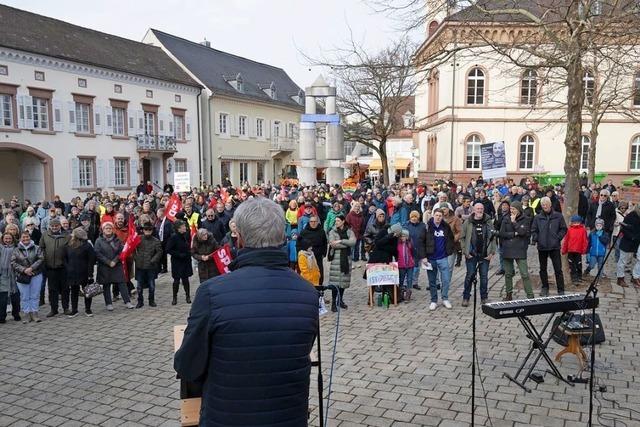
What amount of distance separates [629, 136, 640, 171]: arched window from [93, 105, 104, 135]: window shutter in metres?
33.7

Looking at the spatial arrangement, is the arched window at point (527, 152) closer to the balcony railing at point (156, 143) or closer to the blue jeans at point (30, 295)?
the balcony railing at point (156, 143)

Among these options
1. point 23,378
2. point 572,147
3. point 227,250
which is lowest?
point 23,378

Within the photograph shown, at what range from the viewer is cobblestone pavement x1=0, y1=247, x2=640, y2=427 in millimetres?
5398

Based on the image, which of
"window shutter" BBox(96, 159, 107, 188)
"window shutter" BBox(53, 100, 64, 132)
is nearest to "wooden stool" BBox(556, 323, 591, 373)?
"window shutter" BBox(53, 100, 64, 132)

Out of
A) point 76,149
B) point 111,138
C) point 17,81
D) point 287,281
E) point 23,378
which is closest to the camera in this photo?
point 287,281

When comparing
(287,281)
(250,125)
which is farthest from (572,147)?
(250,125)

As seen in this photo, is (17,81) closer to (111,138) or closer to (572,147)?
(111,138)

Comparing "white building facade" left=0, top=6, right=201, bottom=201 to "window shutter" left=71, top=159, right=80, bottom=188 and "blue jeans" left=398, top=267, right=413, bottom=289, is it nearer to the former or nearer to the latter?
"window shutter" left=71, top=159, right=80, bottom=188

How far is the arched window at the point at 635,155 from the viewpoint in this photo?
3538 centimetres

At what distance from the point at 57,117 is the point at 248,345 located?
29.5 m

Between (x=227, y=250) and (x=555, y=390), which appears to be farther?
(x=227, y=250)

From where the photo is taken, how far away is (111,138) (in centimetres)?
3167

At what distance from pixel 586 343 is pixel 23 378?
7.09 meters

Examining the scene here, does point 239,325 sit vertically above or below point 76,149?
below
